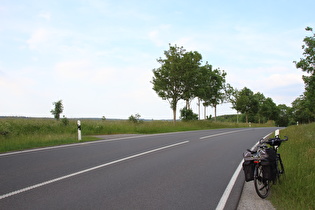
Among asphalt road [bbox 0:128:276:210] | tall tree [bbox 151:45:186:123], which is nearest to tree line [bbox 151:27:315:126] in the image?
tall tree [bbox 151:45:186:123]

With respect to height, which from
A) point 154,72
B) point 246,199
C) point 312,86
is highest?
point 154,72

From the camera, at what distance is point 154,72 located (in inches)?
1362

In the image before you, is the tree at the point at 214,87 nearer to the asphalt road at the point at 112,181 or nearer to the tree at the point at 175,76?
the tree at the point at 175,76

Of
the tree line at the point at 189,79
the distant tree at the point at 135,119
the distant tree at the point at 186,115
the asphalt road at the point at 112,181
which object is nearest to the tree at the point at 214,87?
the tree line at the point at 189,79

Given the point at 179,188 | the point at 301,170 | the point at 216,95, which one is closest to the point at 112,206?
the point at 179,188

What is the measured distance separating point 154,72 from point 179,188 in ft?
99.5

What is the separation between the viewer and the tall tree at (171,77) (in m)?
33.4

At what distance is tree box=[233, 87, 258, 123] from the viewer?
54997 mm

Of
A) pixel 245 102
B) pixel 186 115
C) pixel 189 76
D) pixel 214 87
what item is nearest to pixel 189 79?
pixel 189 76

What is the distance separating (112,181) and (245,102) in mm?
54563

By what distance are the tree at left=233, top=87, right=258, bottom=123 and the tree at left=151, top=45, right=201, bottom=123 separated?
78.3 ft

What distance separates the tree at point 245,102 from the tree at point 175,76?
78.3 ft

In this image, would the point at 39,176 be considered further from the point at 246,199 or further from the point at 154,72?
the point at 154,72

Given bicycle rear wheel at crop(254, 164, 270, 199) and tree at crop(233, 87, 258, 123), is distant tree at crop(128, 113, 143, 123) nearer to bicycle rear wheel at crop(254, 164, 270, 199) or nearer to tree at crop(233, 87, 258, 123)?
bicycle rear wheel at crop(254, 164, 270, 199)
